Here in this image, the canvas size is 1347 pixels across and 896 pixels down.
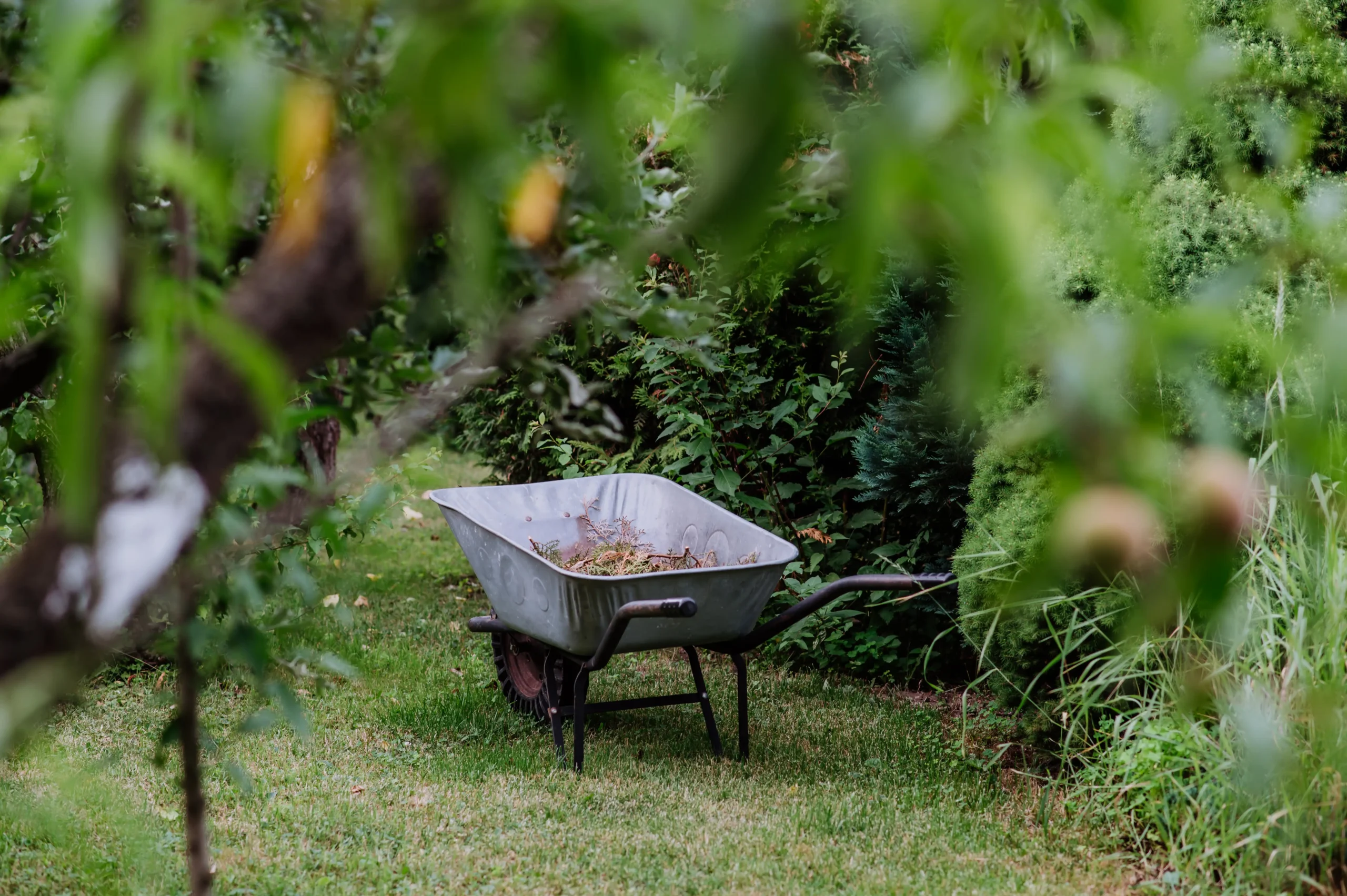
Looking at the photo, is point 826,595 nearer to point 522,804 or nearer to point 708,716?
point 708,716

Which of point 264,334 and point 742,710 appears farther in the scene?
point 742,710

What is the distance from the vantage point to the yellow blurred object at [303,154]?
1.75 feet

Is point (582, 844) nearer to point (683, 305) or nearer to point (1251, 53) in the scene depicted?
point (683, 305)

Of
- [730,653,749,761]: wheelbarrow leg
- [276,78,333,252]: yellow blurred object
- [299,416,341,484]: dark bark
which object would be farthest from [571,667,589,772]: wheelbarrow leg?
[299,416,341,484]: dark bark

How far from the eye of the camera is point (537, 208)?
979 millimetres

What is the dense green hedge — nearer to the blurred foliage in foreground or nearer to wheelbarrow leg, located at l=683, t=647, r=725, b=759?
wheelbarrow leg, located at l=683, t=647, r=725, b=759

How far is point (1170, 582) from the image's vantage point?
466 millimetres

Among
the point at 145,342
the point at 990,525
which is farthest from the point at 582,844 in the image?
the point at 145,342

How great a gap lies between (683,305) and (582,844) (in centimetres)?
191

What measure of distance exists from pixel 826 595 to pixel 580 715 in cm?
87

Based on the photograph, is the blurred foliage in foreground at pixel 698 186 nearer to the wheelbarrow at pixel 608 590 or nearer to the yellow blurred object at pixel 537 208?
the yellow blurred object at pixel 537 208

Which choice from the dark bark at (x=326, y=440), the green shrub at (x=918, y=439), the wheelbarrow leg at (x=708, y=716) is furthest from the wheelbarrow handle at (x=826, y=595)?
the dark bark at (x=326, y=440)

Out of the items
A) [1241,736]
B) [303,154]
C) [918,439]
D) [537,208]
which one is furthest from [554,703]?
[303,154]

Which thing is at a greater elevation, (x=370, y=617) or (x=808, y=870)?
(x=808, y=870)
